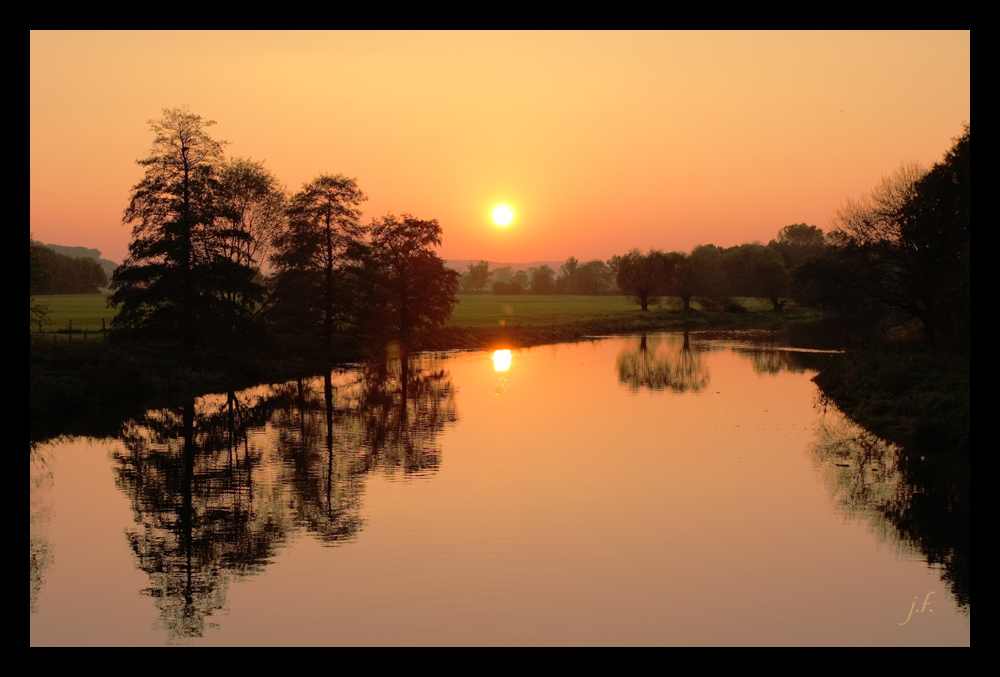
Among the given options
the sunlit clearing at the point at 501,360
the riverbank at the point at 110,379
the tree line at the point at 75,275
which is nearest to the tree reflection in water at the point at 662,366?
the sunlit clearing at the point at 501,360

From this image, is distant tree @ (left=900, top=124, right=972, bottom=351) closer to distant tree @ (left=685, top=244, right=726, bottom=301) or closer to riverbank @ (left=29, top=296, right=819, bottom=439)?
riverbank @ (left=29, top=296, right=819, bottom=439)

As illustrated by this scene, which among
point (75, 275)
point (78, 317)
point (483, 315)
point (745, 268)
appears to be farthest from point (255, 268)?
point (745, 268)

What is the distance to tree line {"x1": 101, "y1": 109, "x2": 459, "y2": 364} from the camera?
4375 cm

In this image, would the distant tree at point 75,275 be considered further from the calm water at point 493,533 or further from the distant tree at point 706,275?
the calm water at point 493,533

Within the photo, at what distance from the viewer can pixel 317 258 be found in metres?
57.5

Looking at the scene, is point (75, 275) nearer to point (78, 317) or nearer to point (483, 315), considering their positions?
point (78, 317)

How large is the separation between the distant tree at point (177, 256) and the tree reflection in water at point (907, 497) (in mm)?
31551

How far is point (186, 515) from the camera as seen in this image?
66.2 feet

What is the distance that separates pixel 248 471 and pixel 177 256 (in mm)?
23014

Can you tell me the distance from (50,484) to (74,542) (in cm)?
592

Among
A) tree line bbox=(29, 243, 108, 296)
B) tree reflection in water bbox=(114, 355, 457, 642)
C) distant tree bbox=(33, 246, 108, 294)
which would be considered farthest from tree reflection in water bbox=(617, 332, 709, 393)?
distant tree bbox=(33, 246, 108, 294)
